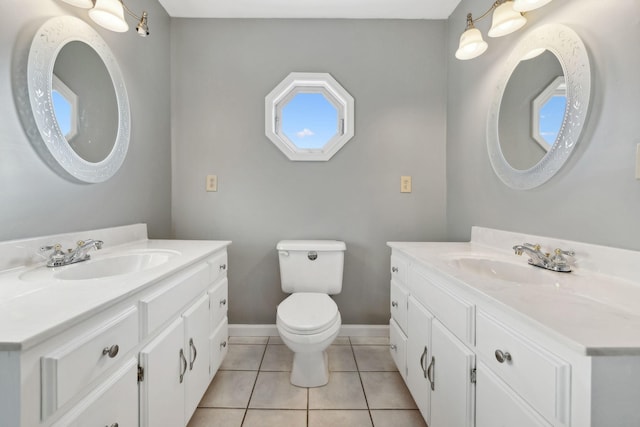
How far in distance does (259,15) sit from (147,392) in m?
2.35

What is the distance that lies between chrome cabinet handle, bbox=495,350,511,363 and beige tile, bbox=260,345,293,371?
4.33 feet

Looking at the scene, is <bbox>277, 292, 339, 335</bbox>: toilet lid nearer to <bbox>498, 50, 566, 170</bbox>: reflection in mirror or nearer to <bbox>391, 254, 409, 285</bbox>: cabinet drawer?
<bbox>391, 254, 409, 285</bbox>: cabinet drawer

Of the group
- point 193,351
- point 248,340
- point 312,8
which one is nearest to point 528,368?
point 193,351

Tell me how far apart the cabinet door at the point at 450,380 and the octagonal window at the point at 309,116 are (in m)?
1.42

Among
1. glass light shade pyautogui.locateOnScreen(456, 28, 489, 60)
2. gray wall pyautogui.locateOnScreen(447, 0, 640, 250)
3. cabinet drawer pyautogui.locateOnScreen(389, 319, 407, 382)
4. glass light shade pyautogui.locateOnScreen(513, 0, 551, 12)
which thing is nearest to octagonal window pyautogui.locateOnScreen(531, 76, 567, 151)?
gray wall pyautogui.locateOnScreen(447, 0, 640, 250)

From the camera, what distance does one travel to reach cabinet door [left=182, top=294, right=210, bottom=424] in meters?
1.16

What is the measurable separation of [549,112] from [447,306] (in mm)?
928

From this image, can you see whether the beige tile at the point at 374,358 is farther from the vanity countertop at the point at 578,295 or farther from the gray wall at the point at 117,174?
the gray wall at the point at 117,174

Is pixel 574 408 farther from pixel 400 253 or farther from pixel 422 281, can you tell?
pixel 400 253

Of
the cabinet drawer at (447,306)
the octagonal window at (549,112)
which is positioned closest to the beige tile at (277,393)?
the cabinet drawer at (447,306)

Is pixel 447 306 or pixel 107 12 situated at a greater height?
pixel 107 12

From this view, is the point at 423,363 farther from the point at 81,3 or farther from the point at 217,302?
the point at 81,3

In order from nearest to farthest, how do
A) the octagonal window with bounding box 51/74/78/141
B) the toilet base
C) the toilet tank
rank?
1. the octagonal window with bounding box 51/74/78/141
2. the toilet base
3. the toilet tank

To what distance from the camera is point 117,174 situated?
1487 mm
